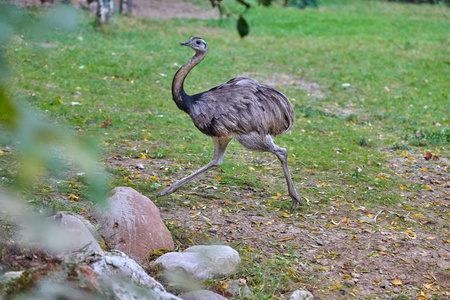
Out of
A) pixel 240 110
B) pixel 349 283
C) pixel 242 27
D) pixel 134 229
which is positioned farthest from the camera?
pixel 240 110

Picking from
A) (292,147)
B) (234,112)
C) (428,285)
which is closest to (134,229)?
(234,112)

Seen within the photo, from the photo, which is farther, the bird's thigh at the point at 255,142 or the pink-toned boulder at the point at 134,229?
the bird's thigh at the point at 255,142

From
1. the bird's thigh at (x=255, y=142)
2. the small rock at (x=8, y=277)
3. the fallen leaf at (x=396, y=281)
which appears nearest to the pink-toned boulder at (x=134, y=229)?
the bird's thigh at (x=255, y=142)

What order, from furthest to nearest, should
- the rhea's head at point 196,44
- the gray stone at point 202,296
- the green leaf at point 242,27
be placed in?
the rhea's head at point 196,44
the gray stone at point 202,296
the green leaf at point 242,27

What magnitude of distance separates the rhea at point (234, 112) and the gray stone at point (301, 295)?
5.66 feet

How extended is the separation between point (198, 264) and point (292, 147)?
4.30 m

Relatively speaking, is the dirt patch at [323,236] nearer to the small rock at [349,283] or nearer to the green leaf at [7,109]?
the small rock at [349,283]

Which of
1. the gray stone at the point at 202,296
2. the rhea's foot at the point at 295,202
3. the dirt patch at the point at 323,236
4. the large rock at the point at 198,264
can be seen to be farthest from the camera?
the rhea's foot at the point at 295,202

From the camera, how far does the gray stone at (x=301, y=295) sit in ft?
12.8

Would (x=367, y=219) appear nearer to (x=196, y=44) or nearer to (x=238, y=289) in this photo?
(x=238, y=289)

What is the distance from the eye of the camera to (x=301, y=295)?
394cm

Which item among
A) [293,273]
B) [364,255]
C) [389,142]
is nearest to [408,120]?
[389,142]

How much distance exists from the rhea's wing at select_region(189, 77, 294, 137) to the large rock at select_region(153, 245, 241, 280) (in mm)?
1481

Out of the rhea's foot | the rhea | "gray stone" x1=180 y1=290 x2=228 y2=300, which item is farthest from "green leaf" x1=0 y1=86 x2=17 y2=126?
the rhea's foot
